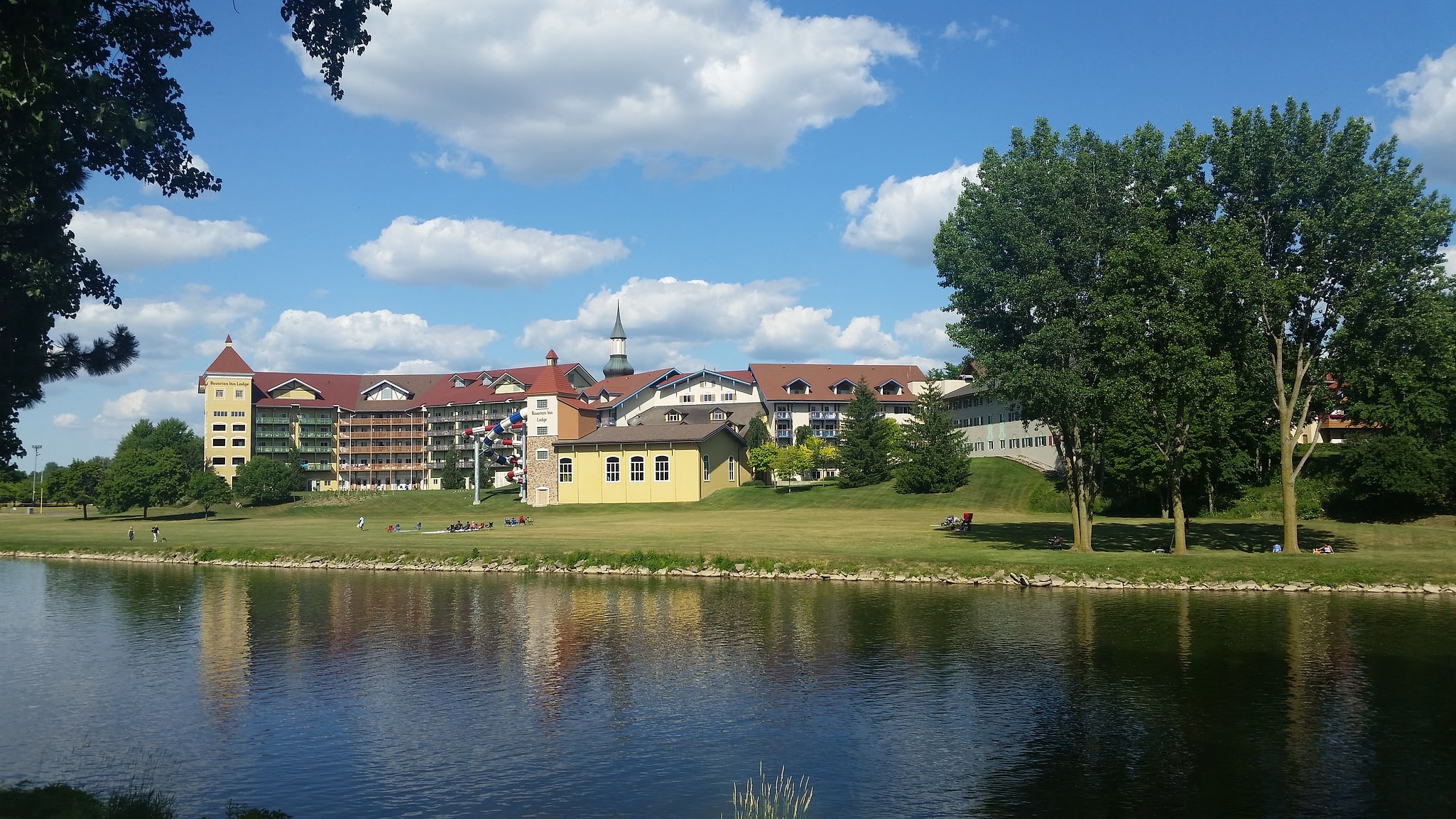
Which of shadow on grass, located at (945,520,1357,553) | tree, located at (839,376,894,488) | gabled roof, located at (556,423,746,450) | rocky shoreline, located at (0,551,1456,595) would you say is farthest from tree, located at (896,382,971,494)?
rocky shoreline, located at (0,551,1456,595)

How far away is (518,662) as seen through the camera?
29812mm

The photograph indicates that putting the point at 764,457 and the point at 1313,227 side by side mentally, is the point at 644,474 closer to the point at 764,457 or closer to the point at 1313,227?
the point at 764,457

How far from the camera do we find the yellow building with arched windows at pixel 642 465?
315 ft

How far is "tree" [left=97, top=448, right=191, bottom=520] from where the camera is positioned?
97.6 m

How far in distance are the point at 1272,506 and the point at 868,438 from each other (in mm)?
37008

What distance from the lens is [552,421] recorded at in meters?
103

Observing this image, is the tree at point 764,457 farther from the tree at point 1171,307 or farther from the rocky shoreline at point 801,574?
the tree at point 1171,307

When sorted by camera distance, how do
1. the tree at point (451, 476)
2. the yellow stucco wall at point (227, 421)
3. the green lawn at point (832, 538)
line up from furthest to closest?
the yellow stucco wall at point (227, 421), the tree at point (451, 476), the green lawn at point (832, 538)

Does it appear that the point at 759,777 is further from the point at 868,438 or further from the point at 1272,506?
the point at 868,438

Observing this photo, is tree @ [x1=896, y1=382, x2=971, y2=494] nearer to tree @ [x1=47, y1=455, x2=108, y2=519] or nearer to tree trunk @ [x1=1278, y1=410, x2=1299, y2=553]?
tree trunk @ [x1=1278, y1=410, x2=1299, y2=553]

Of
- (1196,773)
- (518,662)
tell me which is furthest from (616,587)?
(1196,773)

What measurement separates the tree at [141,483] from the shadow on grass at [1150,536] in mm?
78766

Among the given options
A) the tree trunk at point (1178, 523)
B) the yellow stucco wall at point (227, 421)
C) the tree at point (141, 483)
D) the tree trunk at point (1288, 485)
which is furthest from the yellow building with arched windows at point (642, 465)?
the yellow stucco wall at point (227, 421)

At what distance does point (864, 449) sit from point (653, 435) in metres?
20.4
